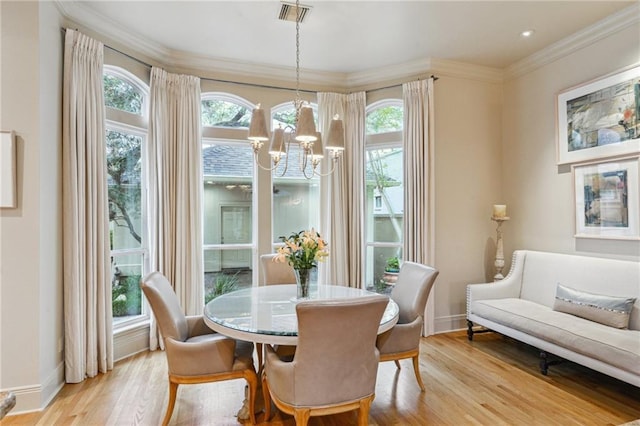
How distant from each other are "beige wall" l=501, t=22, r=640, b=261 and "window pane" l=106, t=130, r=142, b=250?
4486 millimetres

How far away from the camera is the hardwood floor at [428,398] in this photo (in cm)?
253

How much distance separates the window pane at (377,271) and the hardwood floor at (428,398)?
1.29m

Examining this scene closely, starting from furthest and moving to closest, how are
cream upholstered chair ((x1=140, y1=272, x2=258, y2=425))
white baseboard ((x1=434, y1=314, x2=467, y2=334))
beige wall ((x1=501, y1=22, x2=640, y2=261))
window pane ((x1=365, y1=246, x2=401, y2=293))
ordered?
window pane ((x1=365, y1=246, x2=401, y2=293))
white baseboard ((x1=434, y1=314, x2=467, y2=334))
beige wall ((x1=501, y1=22, x2=640, y2=261))
cream upholstered chair ((x1=140, y1=272, x2=258, y2=425))

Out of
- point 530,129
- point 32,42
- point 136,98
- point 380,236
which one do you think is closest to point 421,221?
point 380,236

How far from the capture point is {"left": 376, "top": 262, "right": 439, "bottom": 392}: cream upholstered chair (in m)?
2.73

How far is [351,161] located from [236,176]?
1.51 m

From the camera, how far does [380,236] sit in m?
4.75

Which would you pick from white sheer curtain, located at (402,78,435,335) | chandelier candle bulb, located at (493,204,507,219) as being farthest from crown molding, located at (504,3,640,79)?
chandelier candle bulb, located at (493,204,507,219)

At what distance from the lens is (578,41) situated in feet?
12.0

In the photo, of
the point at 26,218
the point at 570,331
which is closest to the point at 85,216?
the point at 26,218

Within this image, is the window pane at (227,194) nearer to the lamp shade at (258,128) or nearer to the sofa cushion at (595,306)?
the lamp shade at (258,128)

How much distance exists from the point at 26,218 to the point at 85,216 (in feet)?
1.68

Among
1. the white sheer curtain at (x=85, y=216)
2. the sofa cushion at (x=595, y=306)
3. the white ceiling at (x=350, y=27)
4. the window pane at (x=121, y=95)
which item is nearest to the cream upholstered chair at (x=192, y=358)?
the white sheer curtain at (x=85, y=216)

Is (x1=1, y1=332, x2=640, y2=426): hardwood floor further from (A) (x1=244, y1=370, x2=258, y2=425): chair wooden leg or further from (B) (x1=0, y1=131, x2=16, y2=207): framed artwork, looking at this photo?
(B) (x1=0, y1=131, x2=16, y2=207): framed artwork
